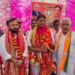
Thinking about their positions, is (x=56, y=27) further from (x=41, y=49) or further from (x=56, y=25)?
(x=41, y=49)

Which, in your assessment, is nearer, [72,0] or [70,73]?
[70,73]

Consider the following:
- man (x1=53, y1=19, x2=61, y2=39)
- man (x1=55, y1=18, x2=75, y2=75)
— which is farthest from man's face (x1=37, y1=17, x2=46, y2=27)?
man (x1=53, y1=19, x2=61, y2=39)

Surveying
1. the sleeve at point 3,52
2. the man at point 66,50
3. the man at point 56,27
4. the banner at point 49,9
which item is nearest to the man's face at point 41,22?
the man at point 66,50

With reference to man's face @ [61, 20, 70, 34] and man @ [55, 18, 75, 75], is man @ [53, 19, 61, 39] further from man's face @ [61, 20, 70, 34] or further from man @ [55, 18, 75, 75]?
man's face @ [61, 20, 70, 34]

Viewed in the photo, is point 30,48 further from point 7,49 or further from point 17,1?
point 17,1

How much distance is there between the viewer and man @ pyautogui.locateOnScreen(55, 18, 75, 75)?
686 centimetres

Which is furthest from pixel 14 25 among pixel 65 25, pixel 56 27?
pixel 56 27

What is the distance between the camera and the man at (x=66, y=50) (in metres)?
6.86

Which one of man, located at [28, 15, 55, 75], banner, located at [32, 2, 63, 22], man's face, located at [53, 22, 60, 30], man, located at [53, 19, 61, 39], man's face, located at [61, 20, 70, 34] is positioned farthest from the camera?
banner, located at [32, 2, 63, 22]

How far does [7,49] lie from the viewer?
670 cm

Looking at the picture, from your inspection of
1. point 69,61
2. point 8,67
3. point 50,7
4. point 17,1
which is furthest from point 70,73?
point 17,1

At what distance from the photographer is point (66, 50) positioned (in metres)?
6.91

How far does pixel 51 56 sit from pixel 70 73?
52cm

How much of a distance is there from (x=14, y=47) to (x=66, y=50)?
103 centimetres
